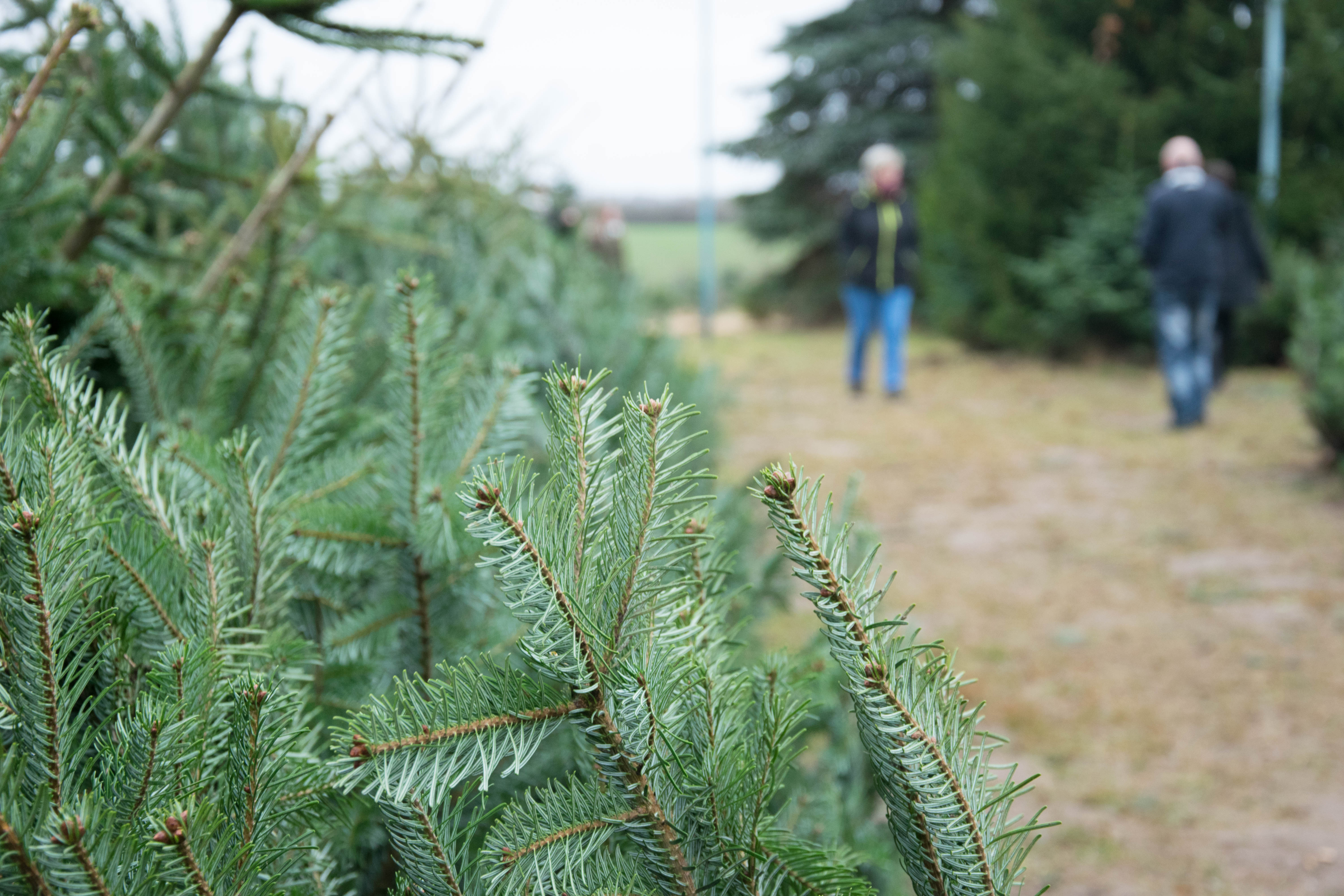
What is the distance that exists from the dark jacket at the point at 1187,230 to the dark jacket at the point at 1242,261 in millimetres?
228

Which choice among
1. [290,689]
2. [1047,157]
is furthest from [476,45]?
[1047,157]

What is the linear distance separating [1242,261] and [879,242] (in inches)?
118

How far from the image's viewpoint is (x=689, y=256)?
35.8m

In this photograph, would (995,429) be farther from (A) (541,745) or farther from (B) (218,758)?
(B) (218,758)

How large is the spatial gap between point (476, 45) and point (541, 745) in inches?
35.3

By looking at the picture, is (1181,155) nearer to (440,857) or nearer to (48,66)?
(48,66)

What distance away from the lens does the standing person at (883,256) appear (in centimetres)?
963

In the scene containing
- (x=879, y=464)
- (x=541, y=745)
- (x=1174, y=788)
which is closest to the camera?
(x=541, y=745)

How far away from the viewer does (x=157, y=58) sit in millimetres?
1490

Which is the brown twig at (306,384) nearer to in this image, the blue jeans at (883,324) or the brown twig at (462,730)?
the brown twig at (462,730)

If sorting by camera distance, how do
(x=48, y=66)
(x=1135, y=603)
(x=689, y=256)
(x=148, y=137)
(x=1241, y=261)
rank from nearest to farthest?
(x=48, y=66)
(x=148, y=137)
(x=1135, y=603)
(x=1241, y=261)
(x=689, y=256)

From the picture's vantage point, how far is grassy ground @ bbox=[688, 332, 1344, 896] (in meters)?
2.85

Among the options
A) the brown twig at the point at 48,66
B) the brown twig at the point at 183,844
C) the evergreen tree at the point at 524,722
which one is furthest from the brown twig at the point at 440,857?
the brown twig at the point at 48,66

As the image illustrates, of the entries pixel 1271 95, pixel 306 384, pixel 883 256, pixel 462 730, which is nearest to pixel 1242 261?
pixel 1271 95
